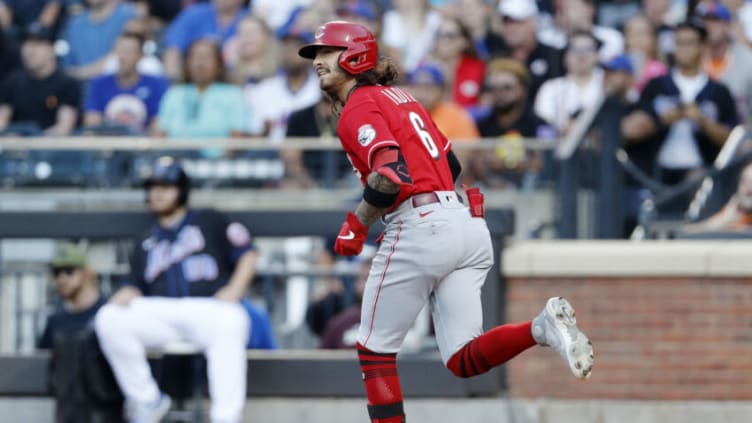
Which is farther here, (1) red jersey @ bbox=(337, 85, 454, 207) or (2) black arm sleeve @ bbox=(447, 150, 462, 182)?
(2) black arm sleeve @ bbox=(447, 150, 462, 182)

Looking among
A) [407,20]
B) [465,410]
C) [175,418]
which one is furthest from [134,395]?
[407,20]

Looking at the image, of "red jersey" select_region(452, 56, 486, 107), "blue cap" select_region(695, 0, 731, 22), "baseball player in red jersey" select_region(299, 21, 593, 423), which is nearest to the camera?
"baseball player in red jersey" select_region(299, 21, 593, 423)

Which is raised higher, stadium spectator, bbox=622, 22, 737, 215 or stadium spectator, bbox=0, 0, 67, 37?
stadium spectator, bbox=0, 0, 67, 37

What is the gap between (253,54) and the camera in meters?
12.7

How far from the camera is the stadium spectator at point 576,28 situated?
40.2 feet

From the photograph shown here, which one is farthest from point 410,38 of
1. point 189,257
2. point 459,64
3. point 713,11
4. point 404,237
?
point 404,237

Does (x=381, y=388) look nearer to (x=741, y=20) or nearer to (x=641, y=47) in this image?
(x=641, y=47)

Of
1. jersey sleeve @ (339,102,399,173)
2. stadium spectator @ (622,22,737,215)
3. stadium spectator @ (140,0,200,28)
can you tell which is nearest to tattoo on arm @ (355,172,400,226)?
jersey sleeve @ (339,102,399,173)

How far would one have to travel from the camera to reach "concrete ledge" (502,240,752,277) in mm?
8555

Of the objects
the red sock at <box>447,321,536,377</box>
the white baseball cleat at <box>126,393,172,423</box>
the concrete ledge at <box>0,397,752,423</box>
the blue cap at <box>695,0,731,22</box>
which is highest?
the blue cap at <box>695,0,731,22</box>

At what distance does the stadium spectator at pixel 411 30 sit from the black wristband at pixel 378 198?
679 cm

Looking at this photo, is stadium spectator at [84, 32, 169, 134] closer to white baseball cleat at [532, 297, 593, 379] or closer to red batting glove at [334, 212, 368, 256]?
red batting glove at [334, 212, 368, 256]

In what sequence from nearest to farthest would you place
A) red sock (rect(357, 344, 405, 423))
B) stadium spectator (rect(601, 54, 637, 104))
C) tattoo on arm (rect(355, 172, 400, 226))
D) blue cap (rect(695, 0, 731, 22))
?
tattoo on arm (rect(355, 172, 400, 226)) → red sock (rect(357, 344, 405, 423)) → stadium spectator (rect(601, 54, 637, 104)) → blue cap (rect(695, 0, 731, 22))

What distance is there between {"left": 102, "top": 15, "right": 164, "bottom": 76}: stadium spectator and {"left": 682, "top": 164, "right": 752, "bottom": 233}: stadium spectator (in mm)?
5390
